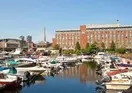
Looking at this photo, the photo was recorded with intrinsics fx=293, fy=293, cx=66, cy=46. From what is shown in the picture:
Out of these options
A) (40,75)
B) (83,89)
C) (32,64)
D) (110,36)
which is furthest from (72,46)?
(83,89)

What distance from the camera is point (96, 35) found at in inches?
5246

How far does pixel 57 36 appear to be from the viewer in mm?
147000

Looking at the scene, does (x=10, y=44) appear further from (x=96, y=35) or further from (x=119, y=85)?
(x=119, y=85)

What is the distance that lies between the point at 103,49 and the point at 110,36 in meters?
8.89

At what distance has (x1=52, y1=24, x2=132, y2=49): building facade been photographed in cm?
12712

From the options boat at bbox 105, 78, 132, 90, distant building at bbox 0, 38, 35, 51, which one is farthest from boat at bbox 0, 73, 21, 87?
distant building at bbox 0, 38, 35, 51

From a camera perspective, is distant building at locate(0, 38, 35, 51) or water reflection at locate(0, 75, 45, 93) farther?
distant building at locate(0, 38, 35, 51)

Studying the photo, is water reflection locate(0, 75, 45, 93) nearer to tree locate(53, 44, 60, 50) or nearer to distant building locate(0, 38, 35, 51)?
tree locate(53, 44, 60, 50)

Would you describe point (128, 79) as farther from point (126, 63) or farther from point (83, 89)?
point (126, 63)

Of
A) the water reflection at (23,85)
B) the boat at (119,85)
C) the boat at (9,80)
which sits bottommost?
the water reflection at (23,85)

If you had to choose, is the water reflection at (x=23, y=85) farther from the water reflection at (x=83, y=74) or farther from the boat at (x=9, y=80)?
the water reflection at (x=83, y=74)

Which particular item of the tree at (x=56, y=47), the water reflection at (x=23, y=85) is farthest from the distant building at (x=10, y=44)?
the water reflection at (x=23, y=85)

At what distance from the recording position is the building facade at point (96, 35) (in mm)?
127125

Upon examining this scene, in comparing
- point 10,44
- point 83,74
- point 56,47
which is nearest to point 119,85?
point 83,74
